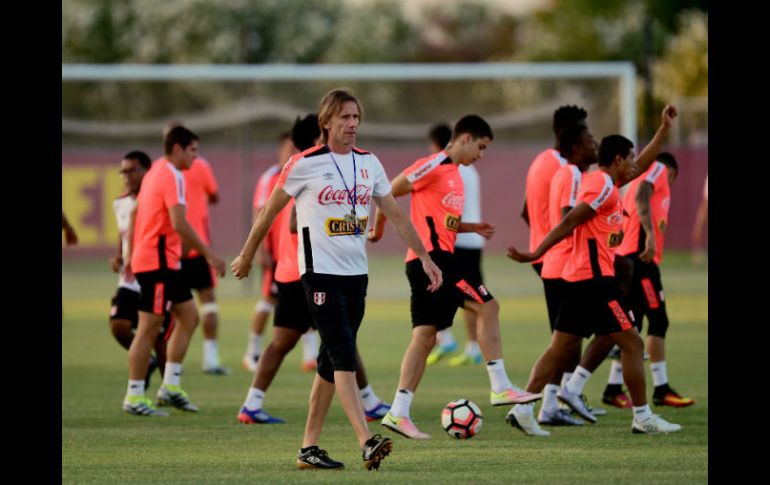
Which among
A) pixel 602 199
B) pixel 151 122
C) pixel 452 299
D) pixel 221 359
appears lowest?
pixel 221 359

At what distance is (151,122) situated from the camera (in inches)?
1347

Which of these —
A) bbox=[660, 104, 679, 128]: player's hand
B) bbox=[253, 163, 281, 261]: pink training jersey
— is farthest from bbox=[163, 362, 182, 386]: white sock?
bbox=[660, 104, 679, 128]: player's hand

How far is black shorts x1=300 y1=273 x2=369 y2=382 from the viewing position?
27.4 ft

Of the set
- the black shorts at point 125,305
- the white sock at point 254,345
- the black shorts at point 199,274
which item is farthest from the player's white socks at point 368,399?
the white sock at point 254,345

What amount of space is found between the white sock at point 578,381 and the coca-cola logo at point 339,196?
123 inches

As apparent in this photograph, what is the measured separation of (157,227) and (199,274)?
3.28 m

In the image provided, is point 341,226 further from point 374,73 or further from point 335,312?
point 374,73

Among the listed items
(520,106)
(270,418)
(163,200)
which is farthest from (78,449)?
(520,106)

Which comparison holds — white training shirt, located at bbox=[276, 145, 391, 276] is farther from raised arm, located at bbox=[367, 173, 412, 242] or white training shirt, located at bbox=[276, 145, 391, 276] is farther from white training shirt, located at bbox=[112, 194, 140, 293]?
white training shirt, located at bbox=[112, 194, 140, 293]

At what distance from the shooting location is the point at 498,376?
10320mm

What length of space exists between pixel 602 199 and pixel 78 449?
3.98 m

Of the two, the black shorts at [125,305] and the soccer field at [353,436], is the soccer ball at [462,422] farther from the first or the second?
the black shorts at [125,305]
